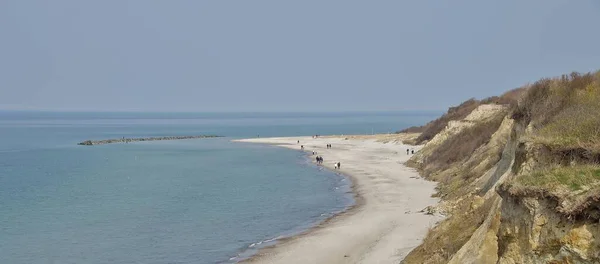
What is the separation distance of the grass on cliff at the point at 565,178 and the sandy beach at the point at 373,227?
489 inches

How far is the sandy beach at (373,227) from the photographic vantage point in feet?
85.8

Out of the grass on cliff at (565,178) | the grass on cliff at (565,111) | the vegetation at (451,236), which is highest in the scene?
the grass on cliff at (565,111)

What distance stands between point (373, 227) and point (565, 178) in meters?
20.8

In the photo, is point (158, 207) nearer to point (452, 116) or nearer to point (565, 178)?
point (565, 178)

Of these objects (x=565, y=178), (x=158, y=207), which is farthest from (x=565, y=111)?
(x=158, y=207)

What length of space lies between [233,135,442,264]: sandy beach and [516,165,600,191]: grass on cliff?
40.7ft

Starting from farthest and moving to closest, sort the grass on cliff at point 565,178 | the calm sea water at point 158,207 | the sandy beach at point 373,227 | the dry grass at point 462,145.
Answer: the dry grass at point 462,145, the calm sea water at point 158,207, the sandy beach at point 373,227, the grass on cliff at point 565,178

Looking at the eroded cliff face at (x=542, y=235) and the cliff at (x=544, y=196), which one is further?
the cliff at (x=544, y=196)

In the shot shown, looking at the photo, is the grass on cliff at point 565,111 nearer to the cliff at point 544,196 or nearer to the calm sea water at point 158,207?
the cliff at point 544,196

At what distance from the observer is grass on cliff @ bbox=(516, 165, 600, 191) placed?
10969mm

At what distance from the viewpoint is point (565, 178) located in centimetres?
1131

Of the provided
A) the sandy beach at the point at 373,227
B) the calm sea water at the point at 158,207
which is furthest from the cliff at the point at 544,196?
the calm sea water at the point at 158,207

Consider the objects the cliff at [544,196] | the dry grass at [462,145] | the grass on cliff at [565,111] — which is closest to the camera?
the cliff at [544,196]

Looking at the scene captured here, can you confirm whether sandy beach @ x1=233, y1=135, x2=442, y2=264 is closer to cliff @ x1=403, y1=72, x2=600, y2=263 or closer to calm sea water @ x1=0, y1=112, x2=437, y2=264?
calm sea water @ x1=0, y1=112, x2=437, y2=264
